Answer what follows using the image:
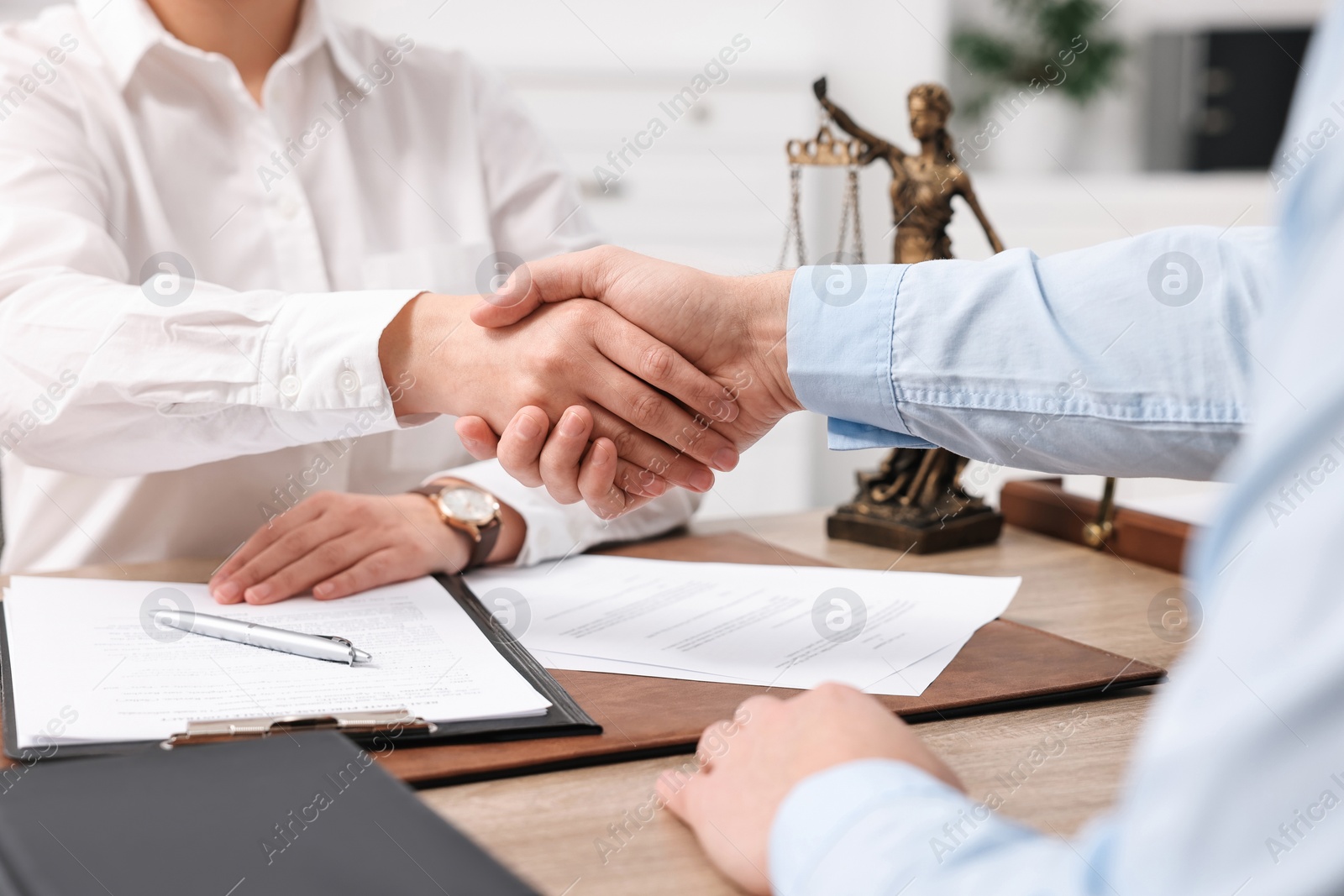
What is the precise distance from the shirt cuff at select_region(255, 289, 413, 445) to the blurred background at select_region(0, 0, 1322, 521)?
2053mm

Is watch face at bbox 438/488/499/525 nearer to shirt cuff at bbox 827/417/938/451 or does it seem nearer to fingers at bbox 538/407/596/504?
fingers at bbox 538/407/596/504

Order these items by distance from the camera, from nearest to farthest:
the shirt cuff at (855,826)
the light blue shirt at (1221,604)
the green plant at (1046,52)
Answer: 1. the light blue shirt at (1221,604)
2. the shirt cuff at (855,826)
3. the green plant at (1046,52)

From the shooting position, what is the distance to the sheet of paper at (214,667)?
702mm

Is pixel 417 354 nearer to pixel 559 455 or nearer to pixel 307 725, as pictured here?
pixel 559 455

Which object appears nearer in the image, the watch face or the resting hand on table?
the resting hand on table

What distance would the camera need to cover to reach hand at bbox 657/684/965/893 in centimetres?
55

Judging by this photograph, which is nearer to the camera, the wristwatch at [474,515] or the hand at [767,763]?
the hand at [767,763]

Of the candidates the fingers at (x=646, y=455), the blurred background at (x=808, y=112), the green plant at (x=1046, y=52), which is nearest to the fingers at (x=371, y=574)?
the fingers at (x=646, y=455)

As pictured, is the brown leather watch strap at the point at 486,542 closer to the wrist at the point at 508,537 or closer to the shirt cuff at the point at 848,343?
the wrist at the point at 508,537

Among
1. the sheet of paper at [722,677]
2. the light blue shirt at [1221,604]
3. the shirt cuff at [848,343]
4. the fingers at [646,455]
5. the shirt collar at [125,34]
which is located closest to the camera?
the light blue shirt at [1221,604]

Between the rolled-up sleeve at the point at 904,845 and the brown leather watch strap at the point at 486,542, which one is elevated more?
the rolled-up sleeve at the point at 904,845

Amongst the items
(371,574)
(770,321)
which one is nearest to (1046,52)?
(770,321)

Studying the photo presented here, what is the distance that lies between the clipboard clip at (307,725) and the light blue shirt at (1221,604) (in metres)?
0.27

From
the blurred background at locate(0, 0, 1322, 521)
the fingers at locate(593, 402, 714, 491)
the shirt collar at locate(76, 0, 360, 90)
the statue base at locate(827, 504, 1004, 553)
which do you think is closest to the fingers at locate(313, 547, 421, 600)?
the fingers at locate(593, 402, 714, 491)
